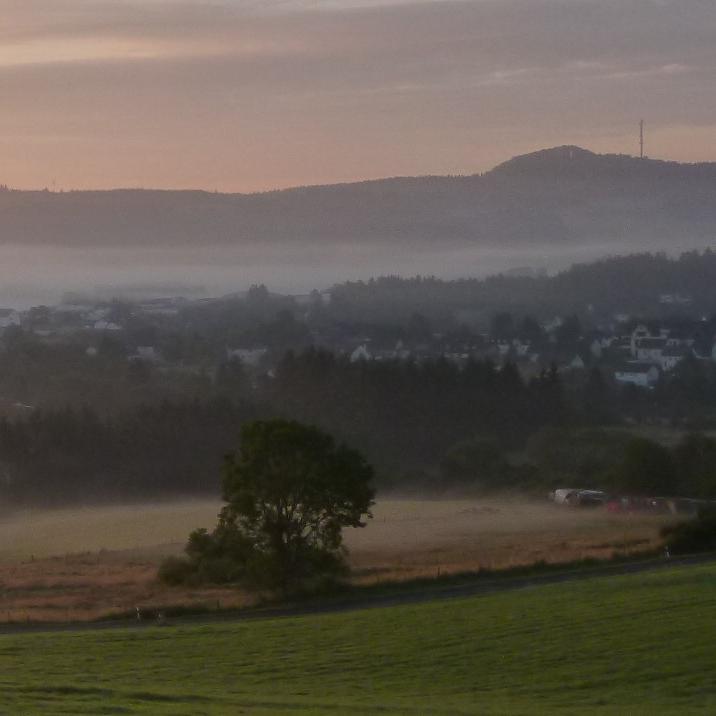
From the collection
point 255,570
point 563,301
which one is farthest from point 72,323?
point 255,570

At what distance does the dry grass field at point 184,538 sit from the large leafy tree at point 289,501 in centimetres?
100

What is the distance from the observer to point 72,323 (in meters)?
156

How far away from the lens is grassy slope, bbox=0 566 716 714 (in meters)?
18.0

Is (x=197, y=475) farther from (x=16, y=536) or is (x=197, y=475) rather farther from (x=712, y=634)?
→ (x=712, y=634)

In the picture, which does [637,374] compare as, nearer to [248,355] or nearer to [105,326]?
[248,355]

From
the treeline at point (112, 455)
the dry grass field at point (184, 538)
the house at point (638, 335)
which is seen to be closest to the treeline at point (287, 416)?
the treeline at point (112, 455)

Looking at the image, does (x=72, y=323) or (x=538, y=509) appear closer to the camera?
(x=538, y=509)

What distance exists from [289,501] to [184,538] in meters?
17.9

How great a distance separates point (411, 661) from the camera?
2136cm

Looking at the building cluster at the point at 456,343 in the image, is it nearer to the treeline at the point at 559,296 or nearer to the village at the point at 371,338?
the village at the point at 371,338

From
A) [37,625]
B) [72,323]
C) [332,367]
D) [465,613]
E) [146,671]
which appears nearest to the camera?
[146,671]

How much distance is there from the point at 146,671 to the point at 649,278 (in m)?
175

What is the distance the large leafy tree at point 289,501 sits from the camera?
32375 millimetres

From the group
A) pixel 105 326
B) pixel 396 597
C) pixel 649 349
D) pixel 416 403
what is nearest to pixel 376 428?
pixel 416 403
